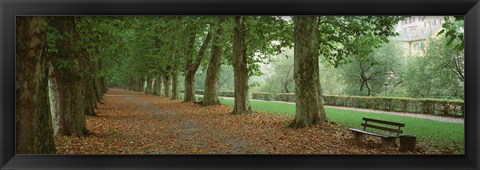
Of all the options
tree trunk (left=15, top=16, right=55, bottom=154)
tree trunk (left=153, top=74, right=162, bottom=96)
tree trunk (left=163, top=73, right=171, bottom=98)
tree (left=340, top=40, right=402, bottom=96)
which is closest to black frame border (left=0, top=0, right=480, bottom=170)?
tree trunk (left=15, top=16, right=55, bottom=154)

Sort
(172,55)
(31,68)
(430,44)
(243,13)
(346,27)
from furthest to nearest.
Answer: (172,55)
(346,27)
(430,44)
(31,68)
(243,13)

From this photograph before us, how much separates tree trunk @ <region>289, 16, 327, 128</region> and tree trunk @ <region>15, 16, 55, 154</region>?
4.94 metres

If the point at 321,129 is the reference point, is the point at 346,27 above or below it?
above

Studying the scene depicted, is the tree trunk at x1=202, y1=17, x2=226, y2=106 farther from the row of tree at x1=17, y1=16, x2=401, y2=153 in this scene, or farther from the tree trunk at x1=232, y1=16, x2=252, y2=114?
the tree trunk at x1=232, y1=16, x2=252, y2=114

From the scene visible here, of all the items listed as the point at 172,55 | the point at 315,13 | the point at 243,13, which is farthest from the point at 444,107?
the point at 172,55

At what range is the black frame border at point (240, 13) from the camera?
399cm

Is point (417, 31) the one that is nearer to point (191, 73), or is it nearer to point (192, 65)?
point (192, 65)

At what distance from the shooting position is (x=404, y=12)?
4.05 metres

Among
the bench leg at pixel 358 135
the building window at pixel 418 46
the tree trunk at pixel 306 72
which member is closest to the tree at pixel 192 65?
the tree trunk at pixel 306 72

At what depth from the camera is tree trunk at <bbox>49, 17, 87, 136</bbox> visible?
6641 millimetres

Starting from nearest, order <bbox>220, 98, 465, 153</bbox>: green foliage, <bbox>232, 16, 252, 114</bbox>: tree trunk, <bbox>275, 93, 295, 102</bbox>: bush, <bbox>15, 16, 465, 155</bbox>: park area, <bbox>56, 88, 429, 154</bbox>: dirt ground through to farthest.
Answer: <bbox>15, 16, 465, 155</bbox>: park area < <bbox>220, 98, 465, 153</bbox>: green foliage < <bbox>56, 88, 429, 154</bbox>: dirt ground < <bbox>275, 93, 295, 102</bbox>: bush < <bbox>232, 16, 252, 114</bbox>: tree trunk
